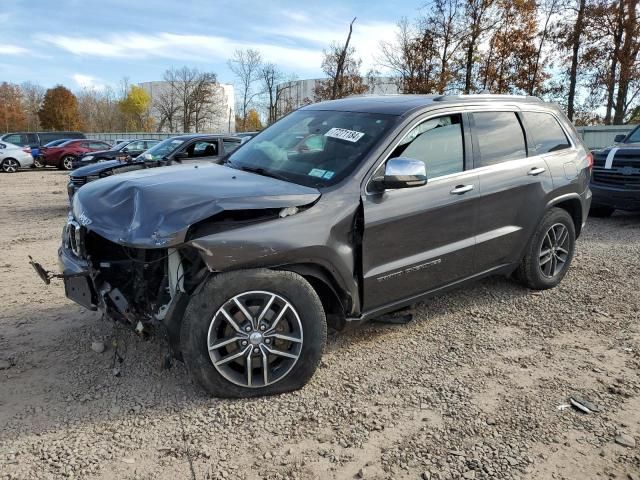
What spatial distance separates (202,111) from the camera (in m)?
67.4

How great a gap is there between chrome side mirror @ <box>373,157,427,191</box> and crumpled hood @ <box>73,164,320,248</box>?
48 cm

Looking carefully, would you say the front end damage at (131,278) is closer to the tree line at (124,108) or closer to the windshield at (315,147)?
the windshield at (315,147)

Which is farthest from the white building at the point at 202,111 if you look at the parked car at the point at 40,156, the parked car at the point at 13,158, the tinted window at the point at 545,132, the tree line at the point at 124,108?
the tinted window at the point at 545,132

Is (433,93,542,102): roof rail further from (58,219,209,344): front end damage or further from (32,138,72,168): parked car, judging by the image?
(32,138,72,168): parked car

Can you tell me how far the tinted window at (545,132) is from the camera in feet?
15.5

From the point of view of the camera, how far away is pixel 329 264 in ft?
10.7

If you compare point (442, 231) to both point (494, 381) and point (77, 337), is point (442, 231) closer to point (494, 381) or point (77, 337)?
point (494, 381)

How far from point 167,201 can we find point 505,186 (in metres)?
2.78

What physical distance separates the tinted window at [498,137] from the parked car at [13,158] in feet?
76.6

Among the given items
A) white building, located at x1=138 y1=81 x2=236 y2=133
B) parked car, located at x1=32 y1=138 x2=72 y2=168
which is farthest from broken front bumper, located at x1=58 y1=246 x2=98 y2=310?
white building, located at x1=138 y1=81 x2=236 y2=133

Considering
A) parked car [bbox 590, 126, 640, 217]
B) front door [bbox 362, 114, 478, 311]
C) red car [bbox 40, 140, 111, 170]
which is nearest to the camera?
front door [bbox 362, 114, 478, 311]

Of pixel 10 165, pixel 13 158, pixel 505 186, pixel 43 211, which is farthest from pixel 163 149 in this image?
pixel 10 165

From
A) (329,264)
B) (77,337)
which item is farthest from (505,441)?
(77,337)

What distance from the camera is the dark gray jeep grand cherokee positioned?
9.69ft
